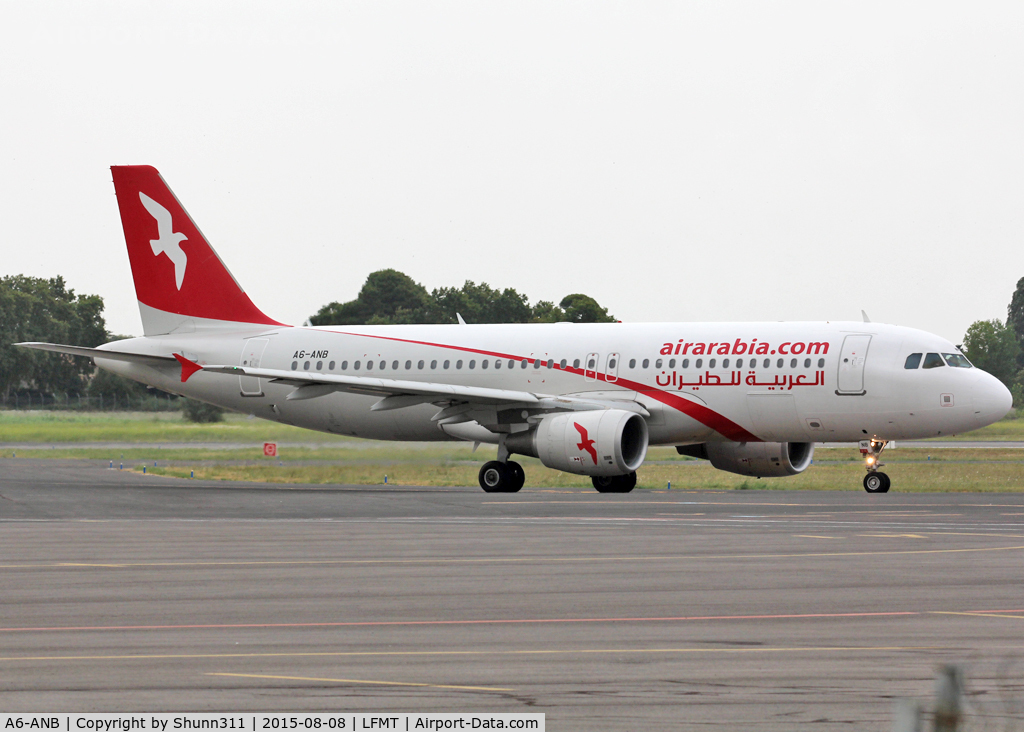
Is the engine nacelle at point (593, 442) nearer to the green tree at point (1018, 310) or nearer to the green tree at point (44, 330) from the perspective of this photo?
the green tree at point (44, 330)

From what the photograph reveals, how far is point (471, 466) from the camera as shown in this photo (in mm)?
37562

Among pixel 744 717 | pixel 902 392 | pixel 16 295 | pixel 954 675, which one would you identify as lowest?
pixel 744 717

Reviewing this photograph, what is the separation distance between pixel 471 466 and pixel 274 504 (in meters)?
11.0

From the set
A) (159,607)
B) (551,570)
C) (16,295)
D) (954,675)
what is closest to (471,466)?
(551,570)

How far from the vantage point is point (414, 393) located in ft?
104

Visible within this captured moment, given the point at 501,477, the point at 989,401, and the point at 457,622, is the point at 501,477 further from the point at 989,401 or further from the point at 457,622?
the point at 457,622

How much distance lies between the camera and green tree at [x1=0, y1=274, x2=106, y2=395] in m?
75.7

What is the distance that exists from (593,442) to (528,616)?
720 inches

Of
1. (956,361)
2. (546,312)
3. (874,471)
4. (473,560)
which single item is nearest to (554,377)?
(874,471)

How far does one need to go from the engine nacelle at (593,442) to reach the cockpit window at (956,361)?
252 inches

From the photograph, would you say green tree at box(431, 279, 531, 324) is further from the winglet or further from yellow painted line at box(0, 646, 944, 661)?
yellow painted line at box(0, 646, 944, 661)

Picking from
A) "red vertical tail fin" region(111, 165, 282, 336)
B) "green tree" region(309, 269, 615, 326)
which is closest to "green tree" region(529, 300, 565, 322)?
"green tree" region(309, 269, 615, 326)

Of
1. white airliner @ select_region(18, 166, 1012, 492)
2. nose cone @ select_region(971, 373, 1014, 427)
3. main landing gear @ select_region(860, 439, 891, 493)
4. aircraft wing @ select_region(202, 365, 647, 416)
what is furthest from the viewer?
aircraft wing @ select_region(202, 365, 647, 416)

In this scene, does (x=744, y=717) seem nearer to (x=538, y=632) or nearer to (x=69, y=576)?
(x=538, y=632)
